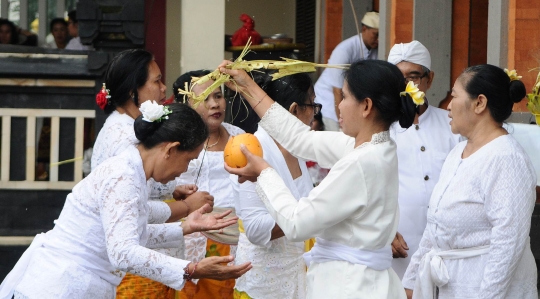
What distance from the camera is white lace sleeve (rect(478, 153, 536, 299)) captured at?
154 inches

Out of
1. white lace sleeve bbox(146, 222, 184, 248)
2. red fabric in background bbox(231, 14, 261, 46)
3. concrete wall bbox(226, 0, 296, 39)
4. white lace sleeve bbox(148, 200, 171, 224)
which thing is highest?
concrete wall bbox(226, 0, 296, 39)

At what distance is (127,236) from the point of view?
3.60 metres

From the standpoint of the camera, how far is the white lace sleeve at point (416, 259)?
446 cm

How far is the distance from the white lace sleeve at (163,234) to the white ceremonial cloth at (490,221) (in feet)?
3.83

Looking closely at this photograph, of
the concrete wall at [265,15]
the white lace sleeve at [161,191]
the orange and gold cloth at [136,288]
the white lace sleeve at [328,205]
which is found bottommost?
the orange and gold cloth at [136,288]

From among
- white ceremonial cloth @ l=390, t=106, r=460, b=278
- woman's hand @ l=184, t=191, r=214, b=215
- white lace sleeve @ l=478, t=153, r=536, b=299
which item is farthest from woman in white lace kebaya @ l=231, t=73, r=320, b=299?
white lace sleeve @ l=478, t=153, r=536, b=299

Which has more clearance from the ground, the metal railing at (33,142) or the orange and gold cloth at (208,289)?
the metal railing at (33,142)

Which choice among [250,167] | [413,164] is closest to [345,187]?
[250,167]

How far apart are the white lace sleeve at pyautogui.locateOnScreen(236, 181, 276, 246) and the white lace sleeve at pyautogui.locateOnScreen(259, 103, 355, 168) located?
15.5 inches

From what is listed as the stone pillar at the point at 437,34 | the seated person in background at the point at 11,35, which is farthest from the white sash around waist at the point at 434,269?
the seated person in background at the point at 11,35

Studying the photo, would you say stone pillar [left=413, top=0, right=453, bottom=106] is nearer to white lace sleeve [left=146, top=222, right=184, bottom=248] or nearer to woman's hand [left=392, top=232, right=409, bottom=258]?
woman's hand [left=392, top=232, right=409, bottom=258]

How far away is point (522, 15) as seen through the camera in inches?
227

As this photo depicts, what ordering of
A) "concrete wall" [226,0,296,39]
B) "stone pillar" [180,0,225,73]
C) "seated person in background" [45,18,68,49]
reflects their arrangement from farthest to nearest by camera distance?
"concrete wall" [226,0,296,39], "seated person in background" [45,18,68,49], "stone pillar" [180,0,225,73]

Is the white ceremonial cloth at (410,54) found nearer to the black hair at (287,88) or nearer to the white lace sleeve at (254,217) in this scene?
the black hair at (287,88)
